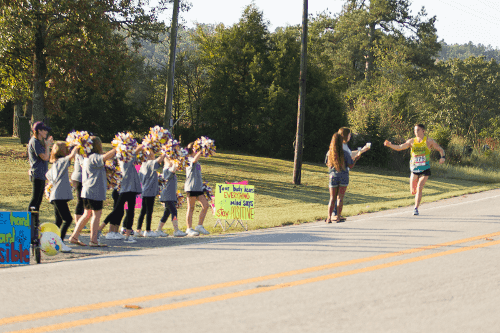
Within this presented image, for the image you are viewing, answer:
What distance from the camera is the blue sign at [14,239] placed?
6.99m

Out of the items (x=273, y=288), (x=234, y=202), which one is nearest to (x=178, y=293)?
(x=273, y=288)

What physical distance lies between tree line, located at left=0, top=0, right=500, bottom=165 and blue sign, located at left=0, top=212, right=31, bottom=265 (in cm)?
1835

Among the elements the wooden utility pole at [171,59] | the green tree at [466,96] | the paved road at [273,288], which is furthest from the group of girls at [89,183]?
the green tree at [466,96]

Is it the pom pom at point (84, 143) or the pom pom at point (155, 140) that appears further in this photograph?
the pom pom at point (155, 140)

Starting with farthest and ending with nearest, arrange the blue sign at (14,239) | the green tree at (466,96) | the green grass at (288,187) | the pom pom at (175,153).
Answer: the green tree at (466,96) → the green grass at (288,187) → the pom pom at (175,153) → the blue sign at (14,239)

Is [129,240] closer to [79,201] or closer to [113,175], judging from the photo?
[79,201]

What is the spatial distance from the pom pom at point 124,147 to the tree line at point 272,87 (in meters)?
16.9

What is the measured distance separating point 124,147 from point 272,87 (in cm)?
2947

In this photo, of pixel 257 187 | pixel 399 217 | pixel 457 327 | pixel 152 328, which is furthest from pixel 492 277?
pixel 257 187

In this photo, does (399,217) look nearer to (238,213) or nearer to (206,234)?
(238,213)

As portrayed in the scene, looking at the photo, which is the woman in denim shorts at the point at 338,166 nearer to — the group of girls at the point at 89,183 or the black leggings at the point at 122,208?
Result: the group of girls at the point at 89,183

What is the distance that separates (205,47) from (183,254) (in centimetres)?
4181

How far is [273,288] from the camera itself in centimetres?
562

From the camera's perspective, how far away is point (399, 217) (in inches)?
458
